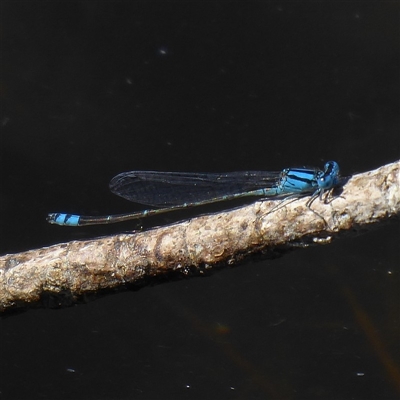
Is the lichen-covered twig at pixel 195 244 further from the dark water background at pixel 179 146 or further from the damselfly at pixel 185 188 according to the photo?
the dark water background at pixel 179 146

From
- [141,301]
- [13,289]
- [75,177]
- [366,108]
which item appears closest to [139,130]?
[75,177]

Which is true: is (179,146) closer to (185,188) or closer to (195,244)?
(185,188)

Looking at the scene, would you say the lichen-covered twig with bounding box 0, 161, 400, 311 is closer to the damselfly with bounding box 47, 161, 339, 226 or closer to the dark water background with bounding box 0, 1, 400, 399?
the damselfly with bounding box 47, 161, 339, 226

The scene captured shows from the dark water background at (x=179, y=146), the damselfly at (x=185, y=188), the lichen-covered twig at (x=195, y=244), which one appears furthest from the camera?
the dark water background at (x=179, y=146)

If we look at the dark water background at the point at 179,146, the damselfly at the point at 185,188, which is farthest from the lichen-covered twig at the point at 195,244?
the dark water background at the point at 179,146

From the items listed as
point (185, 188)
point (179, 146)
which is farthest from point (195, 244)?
point (179, 146)

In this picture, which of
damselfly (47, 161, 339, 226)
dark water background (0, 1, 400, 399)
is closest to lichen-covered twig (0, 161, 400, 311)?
damselfly (47, 161, 339, 226)

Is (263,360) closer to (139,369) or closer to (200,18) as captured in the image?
(139,369)
